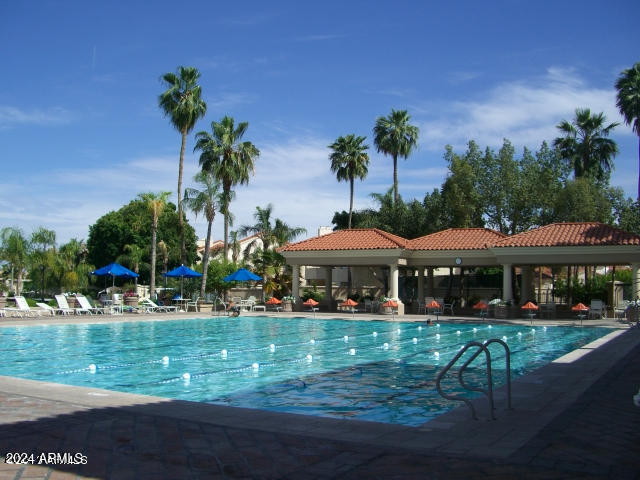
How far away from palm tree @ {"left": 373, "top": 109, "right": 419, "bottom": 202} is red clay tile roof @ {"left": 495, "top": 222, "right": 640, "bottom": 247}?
1755cm

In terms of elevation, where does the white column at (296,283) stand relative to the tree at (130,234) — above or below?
below

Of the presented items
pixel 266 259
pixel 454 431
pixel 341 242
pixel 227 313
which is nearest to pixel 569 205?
pixel 341 242

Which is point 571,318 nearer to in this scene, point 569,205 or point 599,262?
point 599,262

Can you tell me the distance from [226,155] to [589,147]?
2626 cm

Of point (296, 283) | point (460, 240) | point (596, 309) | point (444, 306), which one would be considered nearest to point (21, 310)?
point (296, 283)

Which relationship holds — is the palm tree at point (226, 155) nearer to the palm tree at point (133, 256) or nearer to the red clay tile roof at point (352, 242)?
the red clay tile roof at point (352, 242)

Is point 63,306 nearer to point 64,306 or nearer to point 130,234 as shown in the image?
point 64,306

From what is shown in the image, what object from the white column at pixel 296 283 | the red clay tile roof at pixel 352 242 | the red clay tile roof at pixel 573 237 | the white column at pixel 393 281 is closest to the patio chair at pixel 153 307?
the white column at pixel 296 283

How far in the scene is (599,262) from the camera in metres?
26.9

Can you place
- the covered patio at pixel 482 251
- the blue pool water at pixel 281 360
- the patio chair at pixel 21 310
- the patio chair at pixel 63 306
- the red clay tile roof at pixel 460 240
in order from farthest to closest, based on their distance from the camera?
the red clay tile roof at pixel 460 240
the patio chair at pixel 63 306
the covered patio at pixel 482 251
the patio chair at pixel 21 310
the blue pool water at pixel 281 360

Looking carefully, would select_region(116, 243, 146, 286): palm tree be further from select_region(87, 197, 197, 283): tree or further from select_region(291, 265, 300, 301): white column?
select_region(291, 265, 300, 301): white column

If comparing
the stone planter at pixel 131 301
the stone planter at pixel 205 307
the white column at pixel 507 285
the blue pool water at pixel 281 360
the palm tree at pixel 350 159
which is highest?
the palm tree at pixel 350 159

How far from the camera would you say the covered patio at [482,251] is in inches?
1046

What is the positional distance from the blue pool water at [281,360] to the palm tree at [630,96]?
52.2ft
